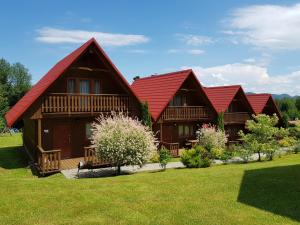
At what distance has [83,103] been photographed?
2077 cm

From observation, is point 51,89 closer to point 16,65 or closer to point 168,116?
point 168,116

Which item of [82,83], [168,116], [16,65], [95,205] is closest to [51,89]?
[82,83]

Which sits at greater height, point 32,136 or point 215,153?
point 32,136

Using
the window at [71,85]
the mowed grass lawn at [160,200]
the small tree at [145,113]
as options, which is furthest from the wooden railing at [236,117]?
the mowed grass lawn at [160,200]

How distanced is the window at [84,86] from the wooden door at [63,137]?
2330mm

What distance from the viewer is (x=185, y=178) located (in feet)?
48.0

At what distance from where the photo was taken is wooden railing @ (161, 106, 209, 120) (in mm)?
26087

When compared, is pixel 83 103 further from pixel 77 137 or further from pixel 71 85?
pixel 77 137

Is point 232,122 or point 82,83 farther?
point 232,122

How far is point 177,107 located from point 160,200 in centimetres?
1603

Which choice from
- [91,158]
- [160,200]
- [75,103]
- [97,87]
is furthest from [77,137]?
[160,200]

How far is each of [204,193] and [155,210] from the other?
257 centimetres

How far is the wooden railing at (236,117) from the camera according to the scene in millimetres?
32062

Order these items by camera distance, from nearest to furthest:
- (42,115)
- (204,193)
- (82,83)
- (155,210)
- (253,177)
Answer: (155,210) → (204,193) → (253,177) → (42,115) → (82,83)
